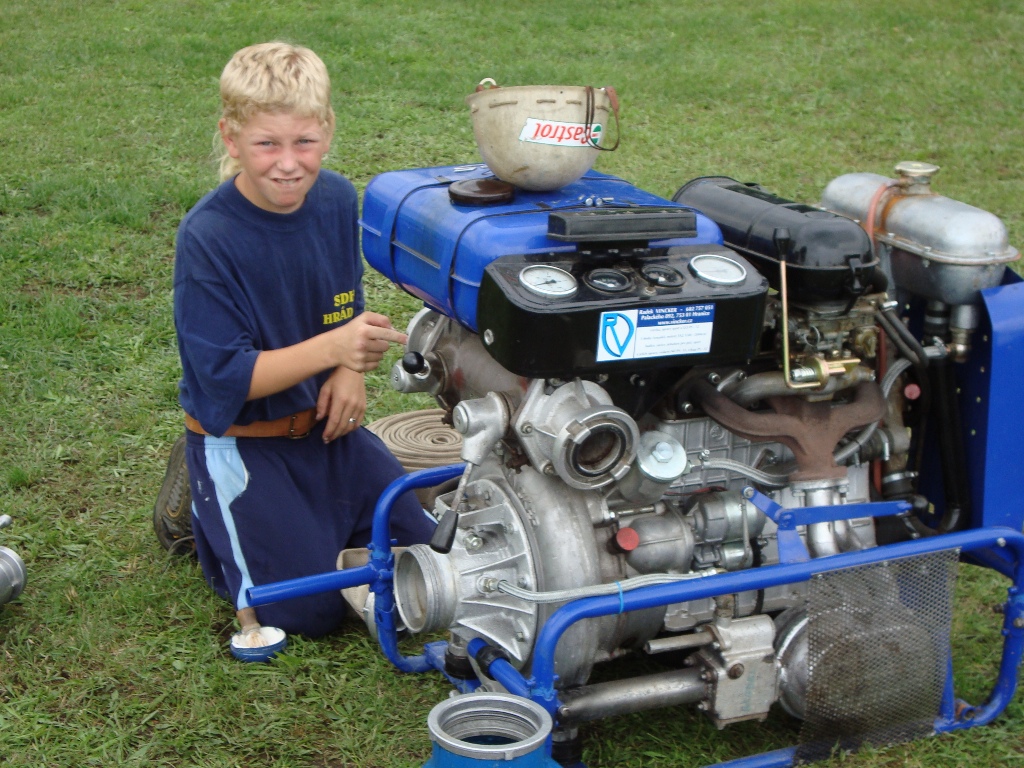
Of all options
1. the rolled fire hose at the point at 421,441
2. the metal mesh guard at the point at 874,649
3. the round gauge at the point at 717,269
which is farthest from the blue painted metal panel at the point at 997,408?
the rolled fire hose at the point at 421,441

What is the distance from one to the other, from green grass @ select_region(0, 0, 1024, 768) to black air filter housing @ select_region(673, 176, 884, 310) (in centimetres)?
109

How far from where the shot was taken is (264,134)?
2.80 meters

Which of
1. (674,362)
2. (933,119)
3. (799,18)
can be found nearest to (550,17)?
(799,18)

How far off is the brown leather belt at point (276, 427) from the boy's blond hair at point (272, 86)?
79 centimetres

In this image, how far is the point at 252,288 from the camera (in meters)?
3.04

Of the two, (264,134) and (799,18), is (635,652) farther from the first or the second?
(799,18)

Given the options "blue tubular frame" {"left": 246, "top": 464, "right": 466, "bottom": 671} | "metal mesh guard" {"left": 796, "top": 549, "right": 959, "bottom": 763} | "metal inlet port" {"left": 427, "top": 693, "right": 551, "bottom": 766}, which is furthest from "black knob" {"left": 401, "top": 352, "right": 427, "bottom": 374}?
"metal mesh guard" {"left": 796, "top": 549, "right": 959, "bottom": 763}

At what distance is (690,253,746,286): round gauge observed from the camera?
250 centimetres

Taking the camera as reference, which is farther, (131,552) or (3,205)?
(3,205)

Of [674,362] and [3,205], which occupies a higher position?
Result: [674,362]

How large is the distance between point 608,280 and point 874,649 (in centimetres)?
102

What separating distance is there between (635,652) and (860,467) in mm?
772

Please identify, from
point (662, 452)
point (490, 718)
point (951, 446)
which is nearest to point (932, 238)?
point (951, 446)

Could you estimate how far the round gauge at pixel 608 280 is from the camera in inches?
96.0
